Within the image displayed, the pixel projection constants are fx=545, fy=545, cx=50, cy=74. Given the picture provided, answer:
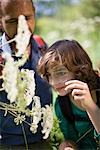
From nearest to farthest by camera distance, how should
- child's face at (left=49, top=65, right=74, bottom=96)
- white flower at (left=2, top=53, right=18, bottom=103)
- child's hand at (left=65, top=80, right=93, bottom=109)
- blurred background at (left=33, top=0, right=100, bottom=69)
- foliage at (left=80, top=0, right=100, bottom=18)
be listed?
white flower at (left=2, top=53, right=18, bottom=103) < child's hand at (left=65, top=80, right=93, bottom=109) < child's face at (left=49, top=65, right=74, bottom=96) < blurred background at (left=33, top=0, right=100, bottom=69) < foliage at (left=80, top=0, right=100, bottom=18)

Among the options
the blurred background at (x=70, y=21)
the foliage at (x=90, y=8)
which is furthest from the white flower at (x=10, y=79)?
the foliage at (x=90, y=8)

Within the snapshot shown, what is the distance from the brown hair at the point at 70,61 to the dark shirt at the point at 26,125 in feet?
0.25

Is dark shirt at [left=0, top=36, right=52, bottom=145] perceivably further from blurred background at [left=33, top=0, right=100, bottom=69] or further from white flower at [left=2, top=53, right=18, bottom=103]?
blurred background at [left=33, top=0, right=100, bottom=69]

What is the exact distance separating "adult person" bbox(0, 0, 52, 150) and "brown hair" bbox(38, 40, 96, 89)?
0.08m

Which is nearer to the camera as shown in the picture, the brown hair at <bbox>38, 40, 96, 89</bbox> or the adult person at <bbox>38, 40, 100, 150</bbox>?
the adult person at <bbox>38, 40, 100, 150</bbox>

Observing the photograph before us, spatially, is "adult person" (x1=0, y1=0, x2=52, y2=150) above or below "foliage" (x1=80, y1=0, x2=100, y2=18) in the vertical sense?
below

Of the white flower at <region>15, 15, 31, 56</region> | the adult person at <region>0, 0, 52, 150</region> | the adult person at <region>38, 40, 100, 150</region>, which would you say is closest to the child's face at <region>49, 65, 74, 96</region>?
the adult person at <region>38, 40, 100, 150</region>

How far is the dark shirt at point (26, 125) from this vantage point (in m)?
1.62

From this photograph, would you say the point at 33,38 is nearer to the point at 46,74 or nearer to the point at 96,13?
the point at 46,74

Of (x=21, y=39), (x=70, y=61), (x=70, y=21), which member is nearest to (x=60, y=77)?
(x=70, y=61)

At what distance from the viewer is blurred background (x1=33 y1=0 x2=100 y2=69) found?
114 inches

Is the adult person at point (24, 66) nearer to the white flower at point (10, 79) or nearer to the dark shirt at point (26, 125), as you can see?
the dark shirt at point (26, 125)

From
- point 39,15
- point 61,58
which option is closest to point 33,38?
point 61,58

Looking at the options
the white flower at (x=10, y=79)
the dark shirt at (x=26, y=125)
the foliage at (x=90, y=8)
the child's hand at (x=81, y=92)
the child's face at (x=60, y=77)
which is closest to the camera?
the white flower at (x=10, y=79)
